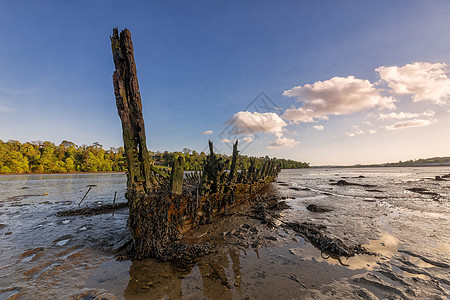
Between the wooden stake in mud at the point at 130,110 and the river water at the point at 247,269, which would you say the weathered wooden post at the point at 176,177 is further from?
the river water at the point at 247,269

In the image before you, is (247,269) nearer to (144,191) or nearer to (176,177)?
(176,177)

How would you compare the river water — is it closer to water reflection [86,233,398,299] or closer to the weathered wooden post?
water reflection [86,233,398,299]

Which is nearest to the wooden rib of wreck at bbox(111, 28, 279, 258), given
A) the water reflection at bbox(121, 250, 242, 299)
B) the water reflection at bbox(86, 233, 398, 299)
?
the water reflection at bbox(121, 250, 242, 299)

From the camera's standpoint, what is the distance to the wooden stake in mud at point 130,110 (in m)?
6.20

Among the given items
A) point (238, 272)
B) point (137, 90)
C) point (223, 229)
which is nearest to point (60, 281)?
point (238, 272)

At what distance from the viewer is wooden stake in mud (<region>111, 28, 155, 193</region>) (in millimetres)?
6195

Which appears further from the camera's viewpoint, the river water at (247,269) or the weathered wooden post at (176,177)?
the weathered wooden post at (176,177)

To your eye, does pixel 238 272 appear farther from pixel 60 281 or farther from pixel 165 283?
pixel 60 281

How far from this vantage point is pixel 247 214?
1020 centimetres

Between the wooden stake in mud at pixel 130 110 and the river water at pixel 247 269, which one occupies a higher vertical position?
the wooden stake in mud at pixel 130 110

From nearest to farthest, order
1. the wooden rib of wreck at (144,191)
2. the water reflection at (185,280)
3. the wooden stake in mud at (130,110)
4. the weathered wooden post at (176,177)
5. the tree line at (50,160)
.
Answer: the water reflection at (185,280) → the wooden rib of wreck at (144,191) → the wooden stake in mud at (130,110) → the weathered wooden post at (176,177) → the tree line at (50,160)

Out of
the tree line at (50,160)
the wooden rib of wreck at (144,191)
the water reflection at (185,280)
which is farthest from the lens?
the tree line at (50,160)

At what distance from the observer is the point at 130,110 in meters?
6.46

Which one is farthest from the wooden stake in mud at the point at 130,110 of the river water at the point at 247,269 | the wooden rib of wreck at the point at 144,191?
the river water at the point at 247,269
